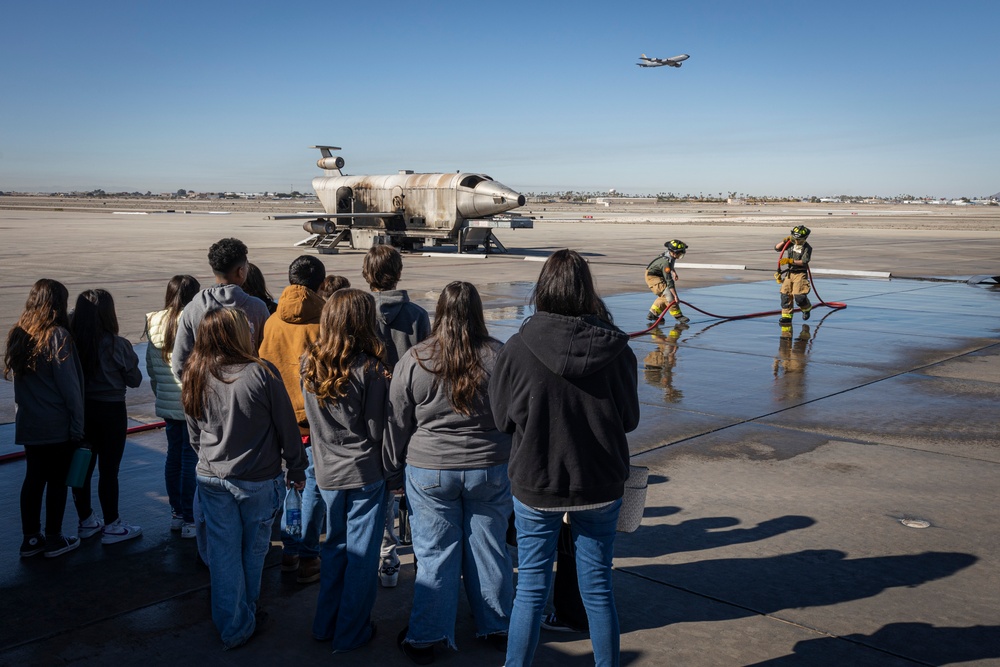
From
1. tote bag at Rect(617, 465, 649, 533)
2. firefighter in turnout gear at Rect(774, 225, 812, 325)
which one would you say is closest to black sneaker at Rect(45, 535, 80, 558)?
tote bag at Rect(617, 465, 649, 533)

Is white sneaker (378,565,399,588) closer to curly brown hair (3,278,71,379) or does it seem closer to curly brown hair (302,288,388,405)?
curly brown hair (302,288,388,405)

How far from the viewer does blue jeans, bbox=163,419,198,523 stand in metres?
4.94

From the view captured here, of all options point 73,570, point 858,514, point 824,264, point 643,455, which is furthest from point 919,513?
point 824,264

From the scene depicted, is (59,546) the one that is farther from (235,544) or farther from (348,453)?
(348,453)

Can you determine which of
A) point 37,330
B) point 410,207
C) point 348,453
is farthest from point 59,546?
point 410,207

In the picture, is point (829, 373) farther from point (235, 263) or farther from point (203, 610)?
point (203, 610)

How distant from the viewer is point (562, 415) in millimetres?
3295

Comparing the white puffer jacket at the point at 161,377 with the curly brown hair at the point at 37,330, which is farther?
the white puffer jacket at the point at 161,377

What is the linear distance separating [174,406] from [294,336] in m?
0.98

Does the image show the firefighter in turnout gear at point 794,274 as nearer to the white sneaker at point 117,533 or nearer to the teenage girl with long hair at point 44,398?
the white sneaker at point 117,533

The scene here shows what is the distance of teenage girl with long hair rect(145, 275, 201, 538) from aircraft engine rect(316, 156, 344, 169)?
90.7 feet

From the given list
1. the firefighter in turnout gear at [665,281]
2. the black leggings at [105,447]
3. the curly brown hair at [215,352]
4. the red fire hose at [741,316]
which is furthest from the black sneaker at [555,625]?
the firefighter in turnout gear at [665,281]

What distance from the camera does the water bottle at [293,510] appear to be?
436 centimetres

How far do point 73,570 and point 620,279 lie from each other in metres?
17.2
